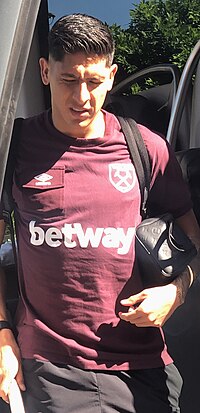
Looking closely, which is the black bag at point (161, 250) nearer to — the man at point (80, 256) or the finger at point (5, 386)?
the man at point (80, 256)

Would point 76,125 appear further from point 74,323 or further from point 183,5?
point 183,5

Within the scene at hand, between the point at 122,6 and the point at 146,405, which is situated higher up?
the point at 122,6

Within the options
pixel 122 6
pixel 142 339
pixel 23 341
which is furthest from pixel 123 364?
pixel 122 6

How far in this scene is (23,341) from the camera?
141cm

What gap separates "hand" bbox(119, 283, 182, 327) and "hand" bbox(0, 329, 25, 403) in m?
0.23

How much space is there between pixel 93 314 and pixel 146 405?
232mm

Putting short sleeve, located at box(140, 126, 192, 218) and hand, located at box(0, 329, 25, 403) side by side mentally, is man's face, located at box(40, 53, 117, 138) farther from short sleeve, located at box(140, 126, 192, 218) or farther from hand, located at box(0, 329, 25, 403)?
hand, located at box(0, 329, 25, 403)

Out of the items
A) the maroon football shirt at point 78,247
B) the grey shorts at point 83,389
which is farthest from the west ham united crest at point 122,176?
the grey shorts at point 83,389

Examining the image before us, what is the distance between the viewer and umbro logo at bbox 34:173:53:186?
4.49ft

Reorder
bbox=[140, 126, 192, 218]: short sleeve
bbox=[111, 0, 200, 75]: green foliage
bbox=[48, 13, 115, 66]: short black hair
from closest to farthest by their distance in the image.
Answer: bbox=[48, 13, 115, 66]: short black hair → bbox=[140, 126, 192, 218]: short sleeve → bbox=[111, 0, 200, 75]: green foliage

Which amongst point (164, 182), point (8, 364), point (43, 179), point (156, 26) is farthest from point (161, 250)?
point (156, 26)

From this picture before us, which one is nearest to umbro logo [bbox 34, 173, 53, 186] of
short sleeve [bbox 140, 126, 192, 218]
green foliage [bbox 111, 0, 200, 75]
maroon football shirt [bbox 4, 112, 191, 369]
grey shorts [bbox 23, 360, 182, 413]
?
maroon football shirt [bbox 4, 112, 191, 369]

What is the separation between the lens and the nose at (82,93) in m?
1.31

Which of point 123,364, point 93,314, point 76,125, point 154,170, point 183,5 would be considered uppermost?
point 183,5
